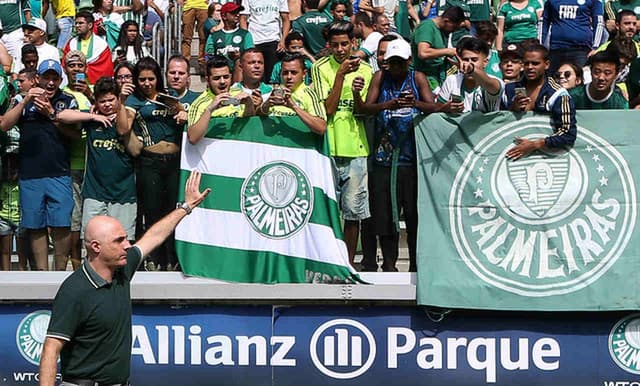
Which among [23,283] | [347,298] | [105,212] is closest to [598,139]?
[347,298]

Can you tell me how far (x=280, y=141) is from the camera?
9.42 metres

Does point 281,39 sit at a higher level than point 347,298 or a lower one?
higher

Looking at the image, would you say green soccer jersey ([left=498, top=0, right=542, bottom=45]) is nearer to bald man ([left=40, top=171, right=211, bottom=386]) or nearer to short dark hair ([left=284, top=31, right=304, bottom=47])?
short dark hair ([left=284, top=31, right=304, bottom=47])

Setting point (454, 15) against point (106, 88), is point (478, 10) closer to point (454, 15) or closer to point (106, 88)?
point (454, 15)

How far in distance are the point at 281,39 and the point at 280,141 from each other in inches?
217

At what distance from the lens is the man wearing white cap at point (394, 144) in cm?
952

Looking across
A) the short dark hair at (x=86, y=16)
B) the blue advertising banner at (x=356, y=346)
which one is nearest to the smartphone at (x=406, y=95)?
the blue advertising banner at (x=356, y=346)

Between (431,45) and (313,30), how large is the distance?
2595 millimetres

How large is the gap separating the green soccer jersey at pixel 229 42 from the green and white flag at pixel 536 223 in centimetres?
536

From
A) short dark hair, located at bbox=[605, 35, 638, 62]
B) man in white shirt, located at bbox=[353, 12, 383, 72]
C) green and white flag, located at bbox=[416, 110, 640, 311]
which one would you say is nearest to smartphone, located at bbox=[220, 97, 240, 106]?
green and white flag, located at bbox=[416, 110, 640, 311]

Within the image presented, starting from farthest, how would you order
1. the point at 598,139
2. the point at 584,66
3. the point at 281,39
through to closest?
the point at 281,39
the point at 584,66
the point at 598,139

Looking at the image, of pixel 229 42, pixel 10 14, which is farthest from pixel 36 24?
pixel 229 42

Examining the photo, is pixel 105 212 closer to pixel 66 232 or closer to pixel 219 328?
pixel 66 232

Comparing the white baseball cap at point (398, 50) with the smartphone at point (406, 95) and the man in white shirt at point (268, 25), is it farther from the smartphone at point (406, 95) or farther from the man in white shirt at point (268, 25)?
the man in white shirt at point (268, 25)
